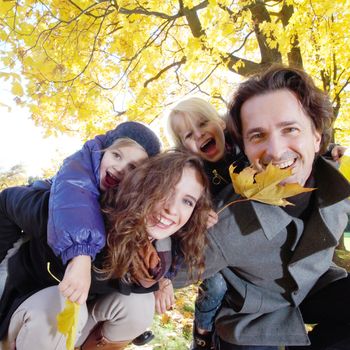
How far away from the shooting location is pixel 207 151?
2.01 meters

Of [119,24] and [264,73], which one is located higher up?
[119,24]

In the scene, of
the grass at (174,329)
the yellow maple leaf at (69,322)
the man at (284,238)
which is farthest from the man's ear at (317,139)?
the grass at (174,329)

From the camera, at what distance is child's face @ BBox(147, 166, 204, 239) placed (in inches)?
54.7

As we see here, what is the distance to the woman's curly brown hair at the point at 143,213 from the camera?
1.31 meters

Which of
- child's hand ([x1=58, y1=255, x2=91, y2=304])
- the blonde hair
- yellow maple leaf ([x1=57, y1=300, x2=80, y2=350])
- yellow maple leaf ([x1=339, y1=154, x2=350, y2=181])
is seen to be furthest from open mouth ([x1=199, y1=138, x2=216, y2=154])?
yellow maple leaf ([x1=57, y1=300, x2=80, y2=350])

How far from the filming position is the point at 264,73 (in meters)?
1.78

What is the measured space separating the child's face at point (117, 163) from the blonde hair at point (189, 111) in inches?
20.1

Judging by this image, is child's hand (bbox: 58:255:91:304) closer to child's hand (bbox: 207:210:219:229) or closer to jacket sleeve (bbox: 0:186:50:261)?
jacket sleeve (bbox: 0:186:50:261)

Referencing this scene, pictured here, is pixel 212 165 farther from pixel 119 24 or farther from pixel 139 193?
pixel 119 24

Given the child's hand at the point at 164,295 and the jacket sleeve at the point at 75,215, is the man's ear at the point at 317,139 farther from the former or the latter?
the jacket sleeve at the point at 75,215

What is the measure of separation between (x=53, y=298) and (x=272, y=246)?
115cm

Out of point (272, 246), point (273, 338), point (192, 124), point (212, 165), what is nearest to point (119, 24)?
point (192, 124)

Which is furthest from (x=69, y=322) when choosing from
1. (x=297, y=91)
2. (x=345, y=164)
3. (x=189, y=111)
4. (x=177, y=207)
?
(x=345, y=164)

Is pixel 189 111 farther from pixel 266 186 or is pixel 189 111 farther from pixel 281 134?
pixel 266 186
